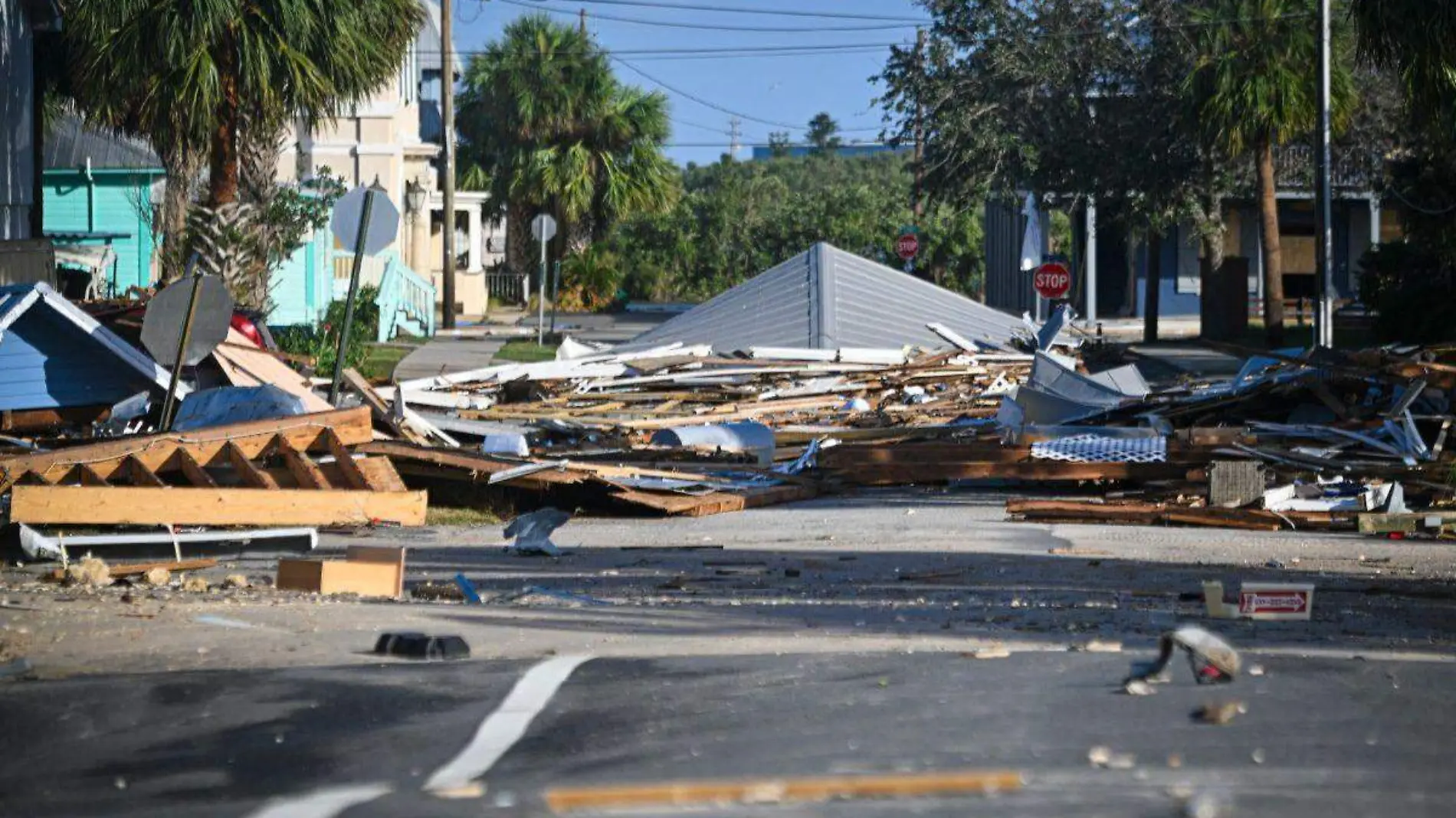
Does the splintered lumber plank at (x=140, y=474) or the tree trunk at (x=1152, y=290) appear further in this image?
the tree trunk at (x=1152, y=290)

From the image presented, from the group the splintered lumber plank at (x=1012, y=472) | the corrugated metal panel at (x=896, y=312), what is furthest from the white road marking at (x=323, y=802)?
the corrugated metal panel at (x=896, y=312)

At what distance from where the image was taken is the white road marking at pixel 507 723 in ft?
16.8

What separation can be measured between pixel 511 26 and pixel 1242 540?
164ft

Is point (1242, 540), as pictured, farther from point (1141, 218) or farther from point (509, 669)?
point (1141, 218)

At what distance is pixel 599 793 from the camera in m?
4.86

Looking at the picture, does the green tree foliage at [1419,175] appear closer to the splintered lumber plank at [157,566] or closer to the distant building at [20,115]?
the splintered lumber plank at [157,566]

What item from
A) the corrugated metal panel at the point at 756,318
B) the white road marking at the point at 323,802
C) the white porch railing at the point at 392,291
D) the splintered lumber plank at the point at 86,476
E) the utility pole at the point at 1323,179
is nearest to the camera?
the white road marking at the point at 323,802

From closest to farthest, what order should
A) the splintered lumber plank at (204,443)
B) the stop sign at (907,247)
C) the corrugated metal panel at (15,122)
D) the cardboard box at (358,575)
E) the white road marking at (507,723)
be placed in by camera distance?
the white road marking at (507,723), the cardboard box at (358,575), the splintered lumber plank at (204,443), the corrugated metal panel at (15,122), the stop sign at (907,247)

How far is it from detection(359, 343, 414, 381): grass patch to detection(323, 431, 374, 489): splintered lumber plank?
1112 centimetres

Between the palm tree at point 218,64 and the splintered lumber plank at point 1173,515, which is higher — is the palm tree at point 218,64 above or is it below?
above

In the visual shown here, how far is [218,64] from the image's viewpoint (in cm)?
2181

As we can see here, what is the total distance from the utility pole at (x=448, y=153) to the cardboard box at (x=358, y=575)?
106 feet

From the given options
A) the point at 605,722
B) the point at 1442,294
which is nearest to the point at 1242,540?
the point at 605,722

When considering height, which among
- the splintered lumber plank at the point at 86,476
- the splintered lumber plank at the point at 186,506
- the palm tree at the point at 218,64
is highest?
the palm tree at the point at 218,64
